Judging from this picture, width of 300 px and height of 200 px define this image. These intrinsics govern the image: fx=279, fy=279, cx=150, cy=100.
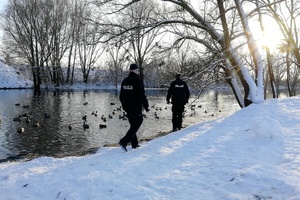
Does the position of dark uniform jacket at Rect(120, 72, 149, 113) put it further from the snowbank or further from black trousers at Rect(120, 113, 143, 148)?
the snowbank

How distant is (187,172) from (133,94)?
2.80 m

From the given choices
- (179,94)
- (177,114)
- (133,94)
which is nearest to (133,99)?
(133,94)

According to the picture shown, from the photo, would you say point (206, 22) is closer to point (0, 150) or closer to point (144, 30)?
point (144, 30)

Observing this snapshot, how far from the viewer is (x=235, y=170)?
4.58 metres

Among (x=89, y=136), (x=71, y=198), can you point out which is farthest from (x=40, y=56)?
(x=71, y=198)

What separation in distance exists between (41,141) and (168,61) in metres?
6.71

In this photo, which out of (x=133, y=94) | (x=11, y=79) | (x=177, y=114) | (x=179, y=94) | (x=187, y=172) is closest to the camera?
(x=187, y=172)

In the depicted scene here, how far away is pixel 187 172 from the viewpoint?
478cm

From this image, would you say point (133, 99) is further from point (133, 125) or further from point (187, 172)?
point (187, 172)

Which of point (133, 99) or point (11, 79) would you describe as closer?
point (133, 99)

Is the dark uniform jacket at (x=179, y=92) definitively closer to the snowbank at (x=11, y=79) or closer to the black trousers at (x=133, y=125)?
the black trousers at (x=133, y=125)

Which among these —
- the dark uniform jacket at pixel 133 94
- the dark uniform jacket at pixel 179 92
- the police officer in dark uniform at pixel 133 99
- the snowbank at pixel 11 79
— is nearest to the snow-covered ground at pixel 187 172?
the police officer in dark uniform at pixel 133 99

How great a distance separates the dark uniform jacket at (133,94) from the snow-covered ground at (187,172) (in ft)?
3.63

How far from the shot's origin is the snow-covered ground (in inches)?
159
